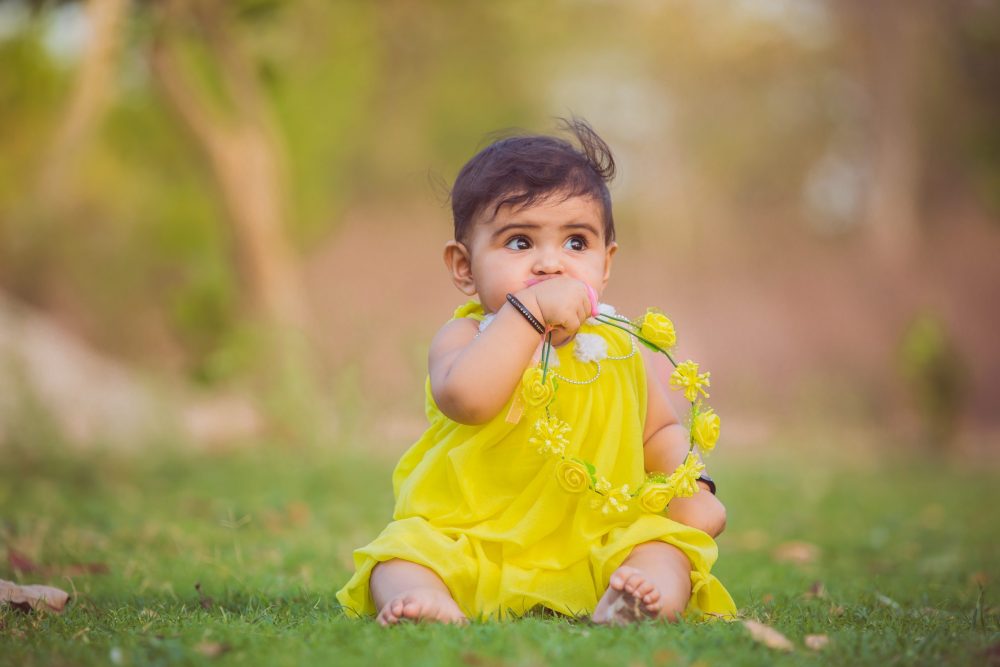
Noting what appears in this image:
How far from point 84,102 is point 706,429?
20.1 ft

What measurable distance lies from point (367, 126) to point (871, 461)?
12.4m

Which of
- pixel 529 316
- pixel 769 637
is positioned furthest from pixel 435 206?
pixel 769 637

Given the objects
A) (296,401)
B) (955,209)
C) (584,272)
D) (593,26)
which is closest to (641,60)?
(593,26)

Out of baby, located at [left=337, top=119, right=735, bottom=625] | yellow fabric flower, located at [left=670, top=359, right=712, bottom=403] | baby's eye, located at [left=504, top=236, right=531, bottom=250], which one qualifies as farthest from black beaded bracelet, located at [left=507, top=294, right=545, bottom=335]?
yellow fabric flower, located at [left=670, top=359, right=712, bottom=403]

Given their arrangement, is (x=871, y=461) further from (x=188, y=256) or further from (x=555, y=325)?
(x=188, y=256)

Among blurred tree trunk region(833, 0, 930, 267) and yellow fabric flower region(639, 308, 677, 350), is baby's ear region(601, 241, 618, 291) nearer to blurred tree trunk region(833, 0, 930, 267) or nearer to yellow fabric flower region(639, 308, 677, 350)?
yellow fabric flower region(639, 308, 677, 350)

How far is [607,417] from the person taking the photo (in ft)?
8.85

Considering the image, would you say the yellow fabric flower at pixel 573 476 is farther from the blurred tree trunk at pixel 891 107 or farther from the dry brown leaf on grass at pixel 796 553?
the blurred tree trunk at pixel 891 107

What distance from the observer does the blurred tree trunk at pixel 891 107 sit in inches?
708

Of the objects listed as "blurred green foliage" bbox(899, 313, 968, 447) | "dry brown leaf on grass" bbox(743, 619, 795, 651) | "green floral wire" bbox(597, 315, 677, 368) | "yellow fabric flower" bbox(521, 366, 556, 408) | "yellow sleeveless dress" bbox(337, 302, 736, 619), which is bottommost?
"dry brown leaf on grass" bbox(743, 619, 795, 651)

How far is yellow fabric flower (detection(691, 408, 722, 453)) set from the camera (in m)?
2.54

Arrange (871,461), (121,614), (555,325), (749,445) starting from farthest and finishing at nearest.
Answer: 1. (749,445)
2. (871,461)
3. (121,614)
4. (555,325)

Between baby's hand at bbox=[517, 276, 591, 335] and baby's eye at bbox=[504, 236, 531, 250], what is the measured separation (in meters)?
0.19

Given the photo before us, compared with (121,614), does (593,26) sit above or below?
above
